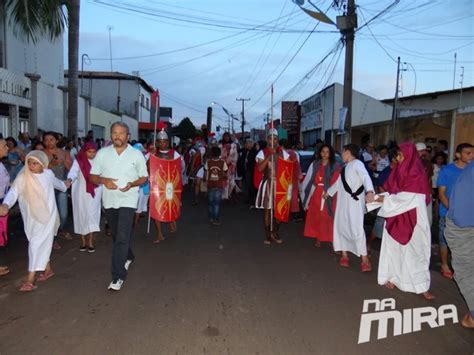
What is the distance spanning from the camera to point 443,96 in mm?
26719

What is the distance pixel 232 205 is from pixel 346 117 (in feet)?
15.0

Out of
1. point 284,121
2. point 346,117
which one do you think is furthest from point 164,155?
point 284,121

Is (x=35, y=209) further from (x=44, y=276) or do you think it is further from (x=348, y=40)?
(x=348, y=40)

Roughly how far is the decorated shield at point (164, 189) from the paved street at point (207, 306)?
0.85m

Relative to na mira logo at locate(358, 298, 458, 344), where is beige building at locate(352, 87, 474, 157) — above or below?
above

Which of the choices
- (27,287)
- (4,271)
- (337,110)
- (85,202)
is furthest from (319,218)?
(337,110)

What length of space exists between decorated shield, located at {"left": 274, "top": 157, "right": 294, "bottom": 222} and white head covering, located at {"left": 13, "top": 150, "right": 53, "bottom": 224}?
13.4ft

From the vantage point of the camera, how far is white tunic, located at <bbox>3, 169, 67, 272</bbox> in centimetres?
553

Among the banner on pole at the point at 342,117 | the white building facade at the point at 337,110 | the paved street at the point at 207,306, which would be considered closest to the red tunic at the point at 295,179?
the paved street at the point at 207,306

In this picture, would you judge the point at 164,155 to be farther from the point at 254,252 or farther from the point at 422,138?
the point at 422,138

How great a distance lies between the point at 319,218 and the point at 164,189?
2765 millimetres

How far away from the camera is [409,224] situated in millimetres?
5645

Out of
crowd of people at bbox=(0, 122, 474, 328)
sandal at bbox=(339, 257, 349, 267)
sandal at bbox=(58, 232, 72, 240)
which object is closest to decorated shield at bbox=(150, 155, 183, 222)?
crowd of people at bbox=(0, 122, 474, 328)

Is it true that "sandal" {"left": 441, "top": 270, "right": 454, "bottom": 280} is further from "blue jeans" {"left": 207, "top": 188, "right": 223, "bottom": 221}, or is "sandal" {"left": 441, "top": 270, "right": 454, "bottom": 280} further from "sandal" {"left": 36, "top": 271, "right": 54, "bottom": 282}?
"sandal" {"left": 36, "top": 271, "right": 54, "bottom": 282}
